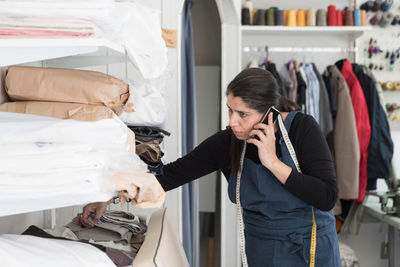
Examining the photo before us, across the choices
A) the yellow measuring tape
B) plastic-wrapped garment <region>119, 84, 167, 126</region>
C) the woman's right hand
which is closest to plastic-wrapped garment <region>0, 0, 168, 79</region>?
plastic-wrapped garment <region>119, 84, 167, 126</region>

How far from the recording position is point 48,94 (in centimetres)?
113

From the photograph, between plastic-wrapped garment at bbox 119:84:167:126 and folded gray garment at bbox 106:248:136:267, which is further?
plastic-wrapped garment at bbox 119:84:167:126

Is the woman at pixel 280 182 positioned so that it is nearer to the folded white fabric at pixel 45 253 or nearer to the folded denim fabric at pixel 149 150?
the folded denim fabric at pixel 149 150

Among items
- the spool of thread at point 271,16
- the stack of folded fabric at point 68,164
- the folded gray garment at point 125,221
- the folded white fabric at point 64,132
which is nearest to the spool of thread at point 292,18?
the spool of thread at point 271,16

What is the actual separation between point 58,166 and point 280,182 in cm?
96

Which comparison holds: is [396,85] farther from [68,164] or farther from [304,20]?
[68,164]

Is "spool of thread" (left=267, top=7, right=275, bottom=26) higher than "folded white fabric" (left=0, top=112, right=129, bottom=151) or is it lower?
higher

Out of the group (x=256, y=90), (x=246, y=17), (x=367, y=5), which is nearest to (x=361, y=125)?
(x=367, y=5)

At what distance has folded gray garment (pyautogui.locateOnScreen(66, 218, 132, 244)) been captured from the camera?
1263 millimetres

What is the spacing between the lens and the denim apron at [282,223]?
5.03 ft

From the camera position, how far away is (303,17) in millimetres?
3121

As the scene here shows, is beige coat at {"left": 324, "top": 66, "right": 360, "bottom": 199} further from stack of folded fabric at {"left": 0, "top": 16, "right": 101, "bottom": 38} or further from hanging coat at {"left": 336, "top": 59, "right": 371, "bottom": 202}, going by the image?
stack of folded fabric at {"left": 0, "top": 16, "right": 101, "bottom": 38}

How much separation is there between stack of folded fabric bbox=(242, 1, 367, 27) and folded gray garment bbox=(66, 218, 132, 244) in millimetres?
2181

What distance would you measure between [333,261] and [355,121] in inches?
62.2
